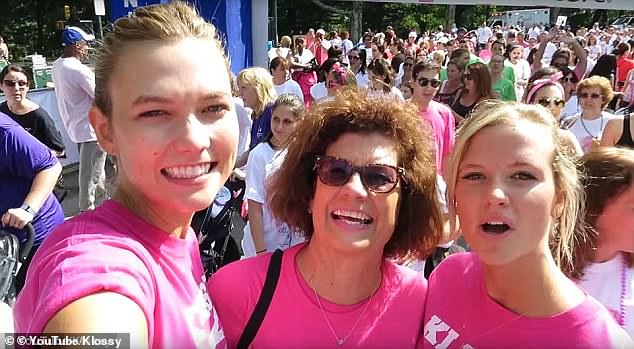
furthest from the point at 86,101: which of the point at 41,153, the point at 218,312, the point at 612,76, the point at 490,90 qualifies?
the point at 612,76

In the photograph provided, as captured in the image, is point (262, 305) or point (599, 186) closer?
point (262, 305)

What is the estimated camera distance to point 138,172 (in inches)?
54.1

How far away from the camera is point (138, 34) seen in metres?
1.41

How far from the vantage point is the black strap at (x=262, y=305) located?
1.64m

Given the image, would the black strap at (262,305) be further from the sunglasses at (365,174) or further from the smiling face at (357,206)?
the sunglasses at (365,174)

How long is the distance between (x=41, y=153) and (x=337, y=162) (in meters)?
2.07

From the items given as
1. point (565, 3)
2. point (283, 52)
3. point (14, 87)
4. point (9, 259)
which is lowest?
point (283, 52)

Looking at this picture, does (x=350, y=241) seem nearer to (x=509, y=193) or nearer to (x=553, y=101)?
(x=509, y=193)

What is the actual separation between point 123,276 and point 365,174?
2.59ft

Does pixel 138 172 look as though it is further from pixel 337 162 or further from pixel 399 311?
pixel 399 311

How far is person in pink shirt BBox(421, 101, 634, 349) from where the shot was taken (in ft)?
5.04

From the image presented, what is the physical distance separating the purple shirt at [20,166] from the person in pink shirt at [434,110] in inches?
98.7

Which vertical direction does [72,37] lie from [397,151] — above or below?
below

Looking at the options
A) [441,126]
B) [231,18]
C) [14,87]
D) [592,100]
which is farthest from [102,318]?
[231,18]
